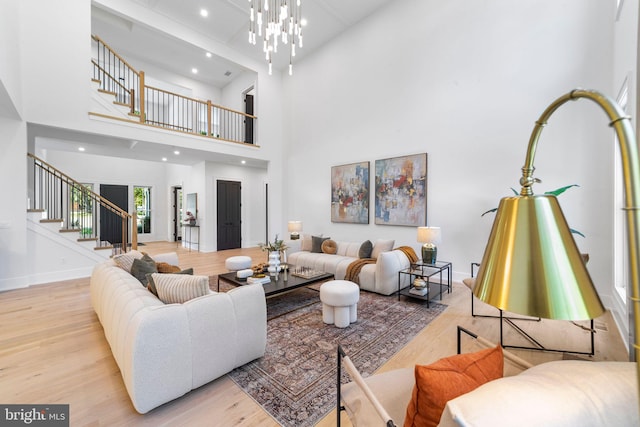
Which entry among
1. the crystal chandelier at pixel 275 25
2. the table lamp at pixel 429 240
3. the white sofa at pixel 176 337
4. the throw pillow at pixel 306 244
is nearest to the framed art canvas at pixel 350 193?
the throw pillow at pixel 306 244

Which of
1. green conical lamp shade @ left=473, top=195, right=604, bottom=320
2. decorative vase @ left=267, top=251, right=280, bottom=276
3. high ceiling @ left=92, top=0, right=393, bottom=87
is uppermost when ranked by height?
high ceiling @ left=92, top=0, right=393, bottom=87

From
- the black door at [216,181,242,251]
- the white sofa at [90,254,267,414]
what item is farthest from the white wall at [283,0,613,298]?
the white sofa at [90,254,267,414]

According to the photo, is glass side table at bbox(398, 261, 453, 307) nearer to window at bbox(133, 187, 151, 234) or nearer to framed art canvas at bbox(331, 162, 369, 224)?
framed art canvas at bbox(331, 162, 369, 224)

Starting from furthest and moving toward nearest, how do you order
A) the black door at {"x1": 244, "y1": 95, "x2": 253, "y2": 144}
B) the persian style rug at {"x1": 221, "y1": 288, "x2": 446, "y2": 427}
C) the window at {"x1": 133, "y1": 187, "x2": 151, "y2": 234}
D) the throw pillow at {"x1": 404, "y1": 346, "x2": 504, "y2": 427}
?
the window at {"x1": 133, "y1": 187, "x2": 151, "y2": 234}
the black door at {"x1": 244, "y1": 95, "x2": 253, "y2": 144}
the persian style rug at {"x1": 221, "y1": 288, "x2": 446, "y2": 427}
the throw pillow at {"x1": 404, "y1": 346, "x2": 504, "y2": 427}

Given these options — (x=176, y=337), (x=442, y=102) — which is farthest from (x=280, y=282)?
(x=442, y=102)

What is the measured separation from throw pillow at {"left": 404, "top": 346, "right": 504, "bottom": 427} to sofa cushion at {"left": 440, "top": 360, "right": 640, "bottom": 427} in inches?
6.7

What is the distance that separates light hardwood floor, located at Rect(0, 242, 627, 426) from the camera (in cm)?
173

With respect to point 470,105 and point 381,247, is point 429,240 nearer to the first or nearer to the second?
point 381,247

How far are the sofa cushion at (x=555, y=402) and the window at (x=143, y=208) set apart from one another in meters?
11.6

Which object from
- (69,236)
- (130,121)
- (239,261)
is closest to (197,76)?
(130,121)

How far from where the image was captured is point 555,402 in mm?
689

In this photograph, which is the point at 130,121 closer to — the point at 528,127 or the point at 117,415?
the point at 117,415

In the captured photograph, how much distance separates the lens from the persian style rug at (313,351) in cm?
184

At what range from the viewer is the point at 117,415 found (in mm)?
1721
